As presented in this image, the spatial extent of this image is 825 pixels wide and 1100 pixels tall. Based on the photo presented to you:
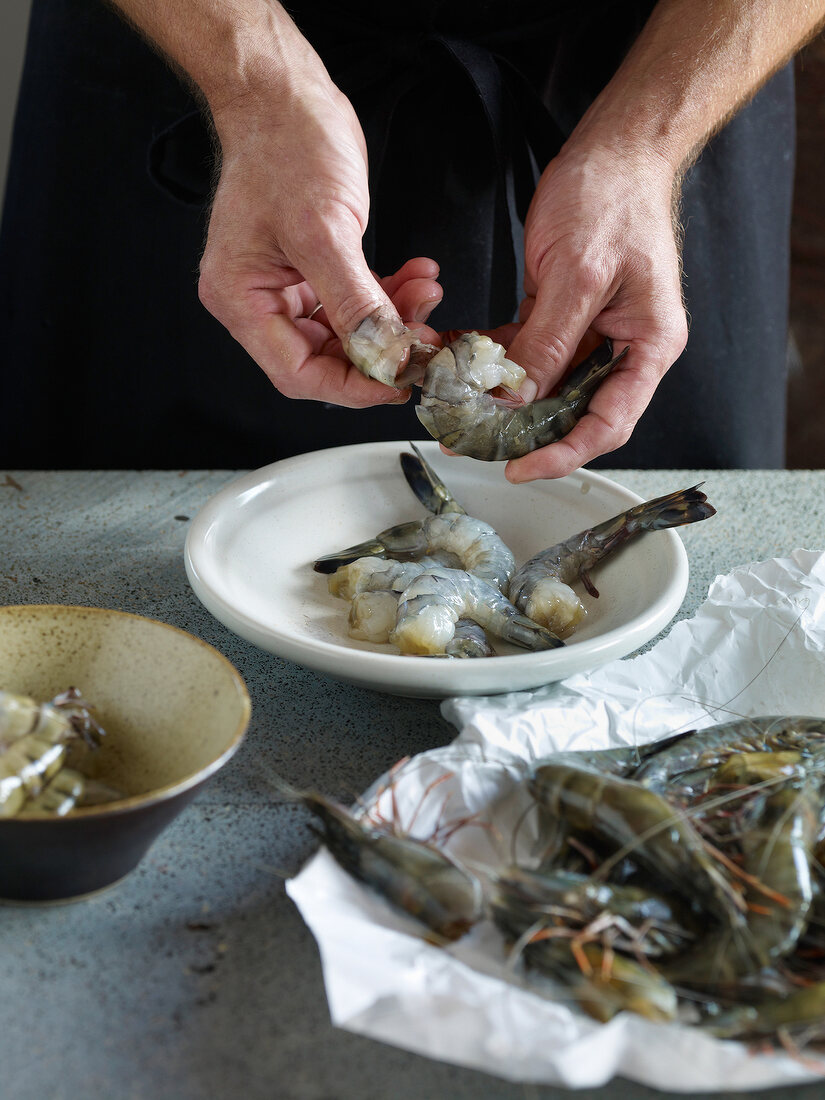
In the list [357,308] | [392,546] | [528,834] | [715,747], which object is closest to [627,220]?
[357,308]

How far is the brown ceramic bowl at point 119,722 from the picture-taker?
2.54ft

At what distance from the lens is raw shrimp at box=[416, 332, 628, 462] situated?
134 cm

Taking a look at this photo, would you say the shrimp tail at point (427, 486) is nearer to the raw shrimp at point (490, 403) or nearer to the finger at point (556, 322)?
the raw shrimp at point (490, 403)

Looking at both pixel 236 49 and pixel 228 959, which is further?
pixel 236 49

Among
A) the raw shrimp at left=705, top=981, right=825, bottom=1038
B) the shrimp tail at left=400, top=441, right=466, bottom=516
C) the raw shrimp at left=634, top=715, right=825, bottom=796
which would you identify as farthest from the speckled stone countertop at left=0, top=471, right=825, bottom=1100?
the shrimp tail at left=400, top=441, right=466, bottom=516

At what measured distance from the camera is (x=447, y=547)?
1455mm

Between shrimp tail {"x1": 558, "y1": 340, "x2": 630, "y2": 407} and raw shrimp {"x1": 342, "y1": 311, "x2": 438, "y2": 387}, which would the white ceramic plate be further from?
raw shrimp {"x1": 342, "y1": 311, "x2": 438, "y2": 387}

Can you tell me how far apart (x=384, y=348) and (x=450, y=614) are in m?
0.35

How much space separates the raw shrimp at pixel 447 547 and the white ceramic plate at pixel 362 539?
5 centimetres

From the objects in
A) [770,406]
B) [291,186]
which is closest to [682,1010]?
[291,186]

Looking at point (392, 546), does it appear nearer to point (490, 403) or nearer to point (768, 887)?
point (490, 403)

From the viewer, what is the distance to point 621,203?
4.64ft

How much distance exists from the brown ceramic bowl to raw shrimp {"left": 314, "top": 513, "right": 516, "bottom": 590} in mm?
487

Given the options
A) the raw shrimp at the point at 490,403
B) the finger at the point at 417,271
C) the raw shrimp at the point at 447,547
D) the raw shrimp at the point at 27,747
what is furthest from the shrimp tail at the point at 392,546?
the raw shrimp at the point at 27,747
